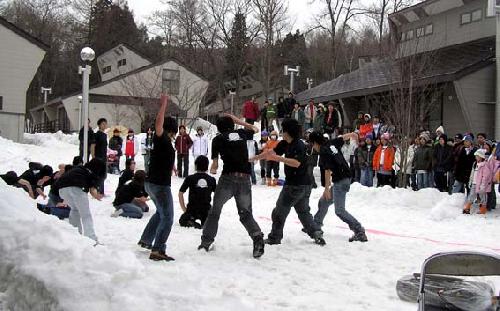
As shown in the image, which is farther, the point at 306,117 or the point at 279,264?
the point at 306,117

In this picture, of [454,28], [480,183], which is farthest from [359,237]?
[454,28]

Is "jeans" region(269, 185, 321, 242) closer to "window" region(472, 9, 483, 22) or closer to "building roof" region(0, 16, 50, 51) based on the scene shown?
"window" region(472, 9, 483, 22)

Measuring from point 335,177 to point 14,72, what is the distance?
24.6 metres

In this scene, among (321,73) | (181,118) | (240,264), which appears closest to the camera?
(240,264)

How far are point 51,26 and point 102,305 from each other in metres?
58.5

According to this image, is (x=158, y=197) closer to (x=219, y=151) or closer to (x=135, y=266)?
(x=219, y=151)

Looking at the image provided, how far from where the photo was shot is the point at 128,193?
10.6m

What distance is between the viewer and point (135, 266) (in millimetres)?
4730

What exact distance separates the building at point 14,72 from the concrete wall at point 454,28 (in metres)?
19.0

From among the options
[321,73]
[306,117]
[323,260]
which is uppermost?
[321,73]

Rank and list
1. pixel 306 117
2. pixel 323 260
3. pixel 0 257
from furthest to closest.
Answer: pixel 306 117 → pixel 323 260 → pixel 0 257

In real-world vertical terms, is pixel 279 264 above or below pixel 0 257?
below

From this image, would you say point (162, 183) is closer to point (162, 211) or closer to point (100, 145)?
point (162, 211)


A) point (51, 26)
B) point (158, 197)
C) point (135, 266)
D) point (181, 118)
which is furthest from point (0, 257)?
point (51, 26)
